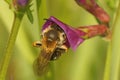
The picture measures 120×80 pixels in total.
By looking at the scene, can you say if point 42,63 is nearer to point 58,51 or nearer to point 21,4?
point 58,51

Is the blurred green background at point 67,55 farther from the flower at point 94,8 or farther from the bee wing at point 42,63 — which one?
the bee wing at point 42,63

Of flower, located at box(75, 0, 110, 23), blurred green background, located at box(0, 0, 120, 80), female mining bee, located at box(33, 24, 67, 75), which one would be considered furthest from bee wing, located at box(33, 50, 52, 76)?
blurred green background, located at box(0, 0, 120, 80)

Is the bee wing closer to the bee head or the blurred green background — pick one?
the bee head

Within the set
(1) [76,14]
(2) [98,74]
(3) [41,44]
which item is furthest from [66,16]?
(3) [41,44]

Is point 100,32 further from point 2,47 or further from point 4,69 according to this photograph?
point 2,47

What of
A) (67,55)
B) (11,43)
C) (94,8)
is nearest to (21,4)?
(11,43)

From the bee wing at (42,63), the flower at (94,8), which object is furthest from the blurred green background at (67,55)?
the bee wing at (42,63)
